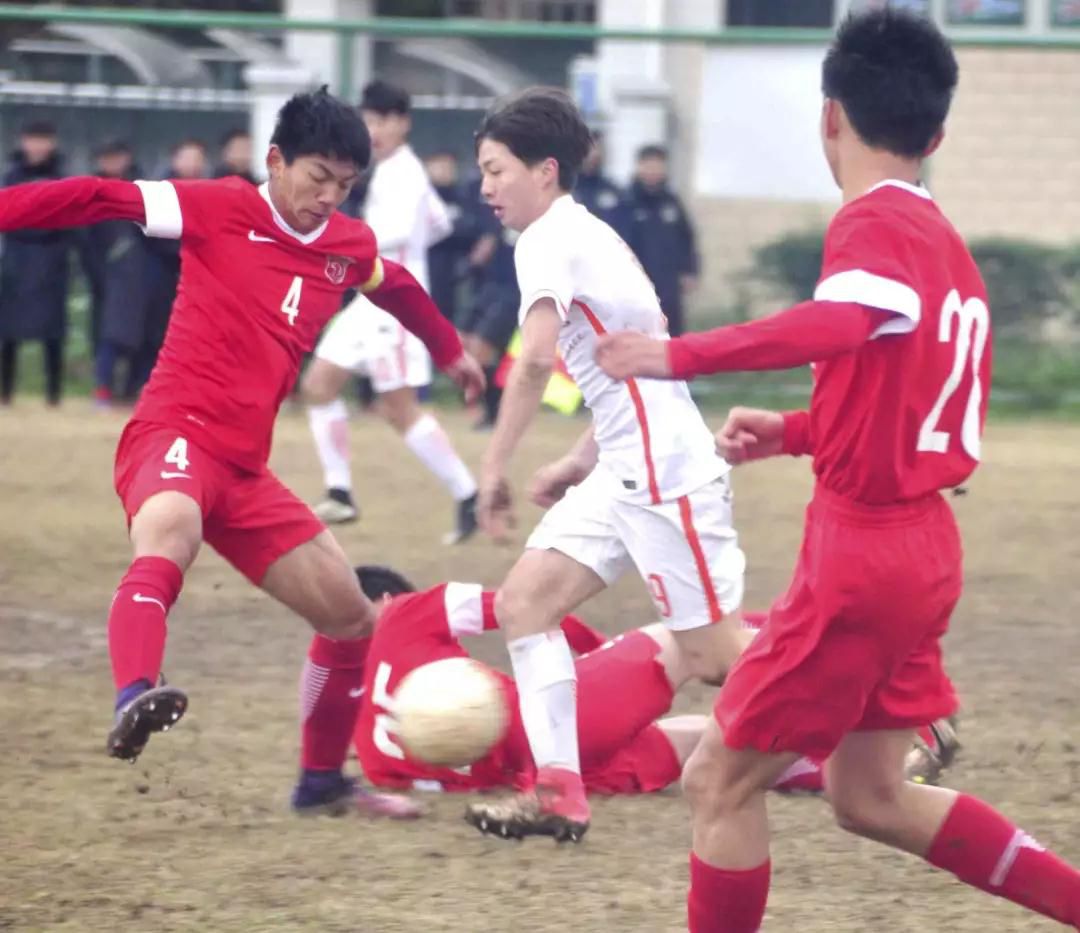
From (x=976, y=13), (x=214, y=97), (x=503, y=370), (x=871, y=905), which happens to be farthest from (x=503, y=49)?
(x=871, y=905)

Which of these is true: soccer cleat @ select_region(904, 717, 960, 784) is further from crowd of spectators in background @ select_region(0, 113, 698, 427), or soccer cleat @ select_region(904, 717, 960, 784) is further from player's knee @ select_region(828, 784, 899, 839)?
crowd of spectators in background @ select_region(0, 113, 698, 427)

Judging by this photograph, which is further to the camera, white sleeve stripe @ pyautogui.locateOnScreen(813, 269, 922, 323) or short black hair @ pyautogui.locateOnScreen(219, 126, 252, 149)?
short black hair @ pyautogui.locateOnScreen(219, 126, 252, 149)

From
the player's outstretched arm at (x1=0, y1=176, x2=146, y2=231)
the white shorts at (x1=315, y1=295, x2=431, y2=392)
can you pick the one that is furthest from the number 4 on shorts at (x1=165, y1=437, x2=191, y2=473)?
the white shorts at (x1=315, y1=295, x2=431, y2=392)

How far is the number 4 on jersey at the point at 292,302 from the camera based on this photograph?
4938mm

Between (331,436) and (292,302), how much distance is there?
14.2 ft

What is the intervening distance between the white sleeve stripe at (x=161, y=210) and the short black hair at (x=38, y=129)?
8762 mm

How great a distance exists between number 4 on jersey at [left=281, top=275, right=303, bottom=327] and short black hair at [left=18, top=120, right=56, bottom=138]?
A: 8.73 metres

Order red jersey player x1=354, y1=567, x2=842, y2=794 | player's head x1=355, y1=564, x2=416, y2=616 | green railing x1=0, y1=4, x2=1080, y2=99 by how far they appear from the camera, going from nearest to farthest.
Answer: red jersey player x1=354, y1=567, x2=842, y2=794, player's head x1=355, y1=564, x2=416, y2=616, green railing x1=0, y1=4, x2=1080, y2=99

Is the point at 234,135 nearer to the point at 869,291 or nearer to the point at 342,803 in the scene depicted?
the point at 342,803

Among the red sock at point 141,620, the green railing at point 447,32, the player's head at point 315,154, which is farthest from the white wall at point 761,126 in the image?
the red sock at point 141,620

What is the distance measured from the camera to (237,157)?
43.5ft

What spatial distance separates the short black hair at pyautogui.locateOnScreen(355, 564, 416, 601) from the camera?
5.86 metres

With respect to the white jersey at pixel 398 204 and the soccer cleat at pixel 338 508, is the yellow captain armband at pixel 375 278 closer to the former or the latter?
the soccer cleat at pixel 338 508

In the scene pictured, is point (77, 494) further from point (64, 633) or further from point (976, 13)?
point (976, 13)
